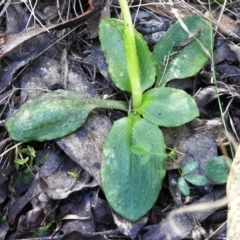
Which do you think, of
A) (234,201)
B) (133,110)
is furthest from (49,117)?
(234,201)

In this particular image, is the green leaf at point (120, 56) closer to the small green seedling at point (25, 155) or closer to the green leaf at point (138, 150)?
the green leaf at point (138, 150)

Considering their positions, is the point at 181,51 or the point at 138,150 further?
the point at 181,51

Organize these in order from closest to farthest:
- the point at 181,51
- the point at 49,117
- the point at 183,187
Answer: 1. the point at 183,187
2. the point at 49,117
3. the point at 181,51

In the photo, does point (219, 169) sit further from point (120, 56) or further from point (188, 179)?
point (120, 56)

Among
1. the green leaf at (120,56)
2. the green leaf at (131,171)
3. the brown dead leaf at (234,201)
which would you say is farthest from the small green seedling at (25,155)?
the brown dead leaf at (234,201)

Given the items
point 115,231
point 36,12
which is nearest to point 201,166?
point 115,231

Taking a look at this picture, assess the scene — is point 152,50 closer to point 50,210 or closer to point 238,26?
point 238,26

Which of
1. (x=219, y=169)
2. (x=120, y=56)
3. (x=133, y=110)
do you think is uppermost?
(x=120, y=56)
